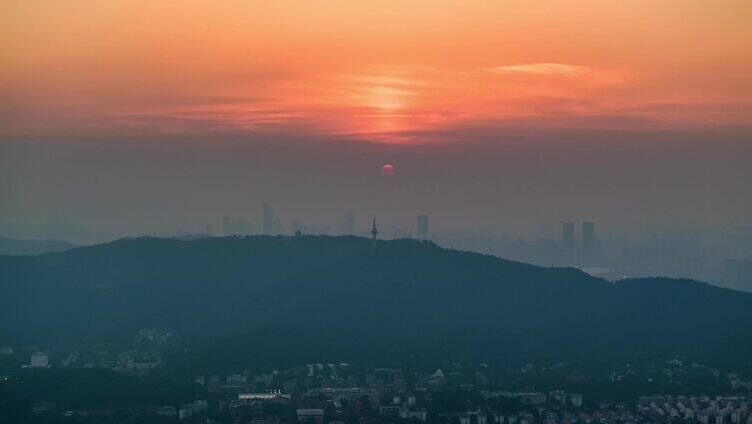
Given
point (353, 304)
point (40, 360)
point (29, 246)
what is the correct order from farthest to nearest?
point (29, 246) → point (353, 304) → point (40, 360)

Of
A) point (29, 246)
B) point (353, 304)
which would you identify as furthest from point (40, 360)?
Result: point (29, 246)

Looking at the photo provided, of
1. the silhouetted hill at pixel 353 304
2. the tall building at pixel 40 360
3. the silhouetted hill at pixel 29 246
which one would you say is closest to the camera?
the tall building at pixel 40 360

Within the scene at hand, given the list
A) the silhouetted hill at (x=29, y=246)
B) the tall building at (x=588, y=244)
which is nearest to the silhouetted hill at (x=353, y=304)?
the silhouetted hill at (x=29, y=246)

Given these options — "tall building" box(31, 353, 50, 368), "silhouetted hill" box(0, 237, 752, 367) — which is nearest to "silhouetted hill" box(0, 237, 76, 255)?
"silhouetted hill" box(0, 237, 752, 367)

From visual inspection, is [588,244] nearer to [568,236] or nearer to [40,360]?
[568,236]

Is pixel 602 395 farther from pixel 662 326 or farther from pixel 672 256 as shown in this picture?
pixel 672 256

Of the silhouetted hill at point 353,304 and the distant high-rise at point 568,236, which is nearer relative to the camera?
the silhouetted hill at point 353,304

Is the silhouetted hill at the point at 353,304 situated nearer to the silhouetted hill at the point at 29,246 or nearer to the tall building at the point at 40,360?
the tall building at the point at 40,360
